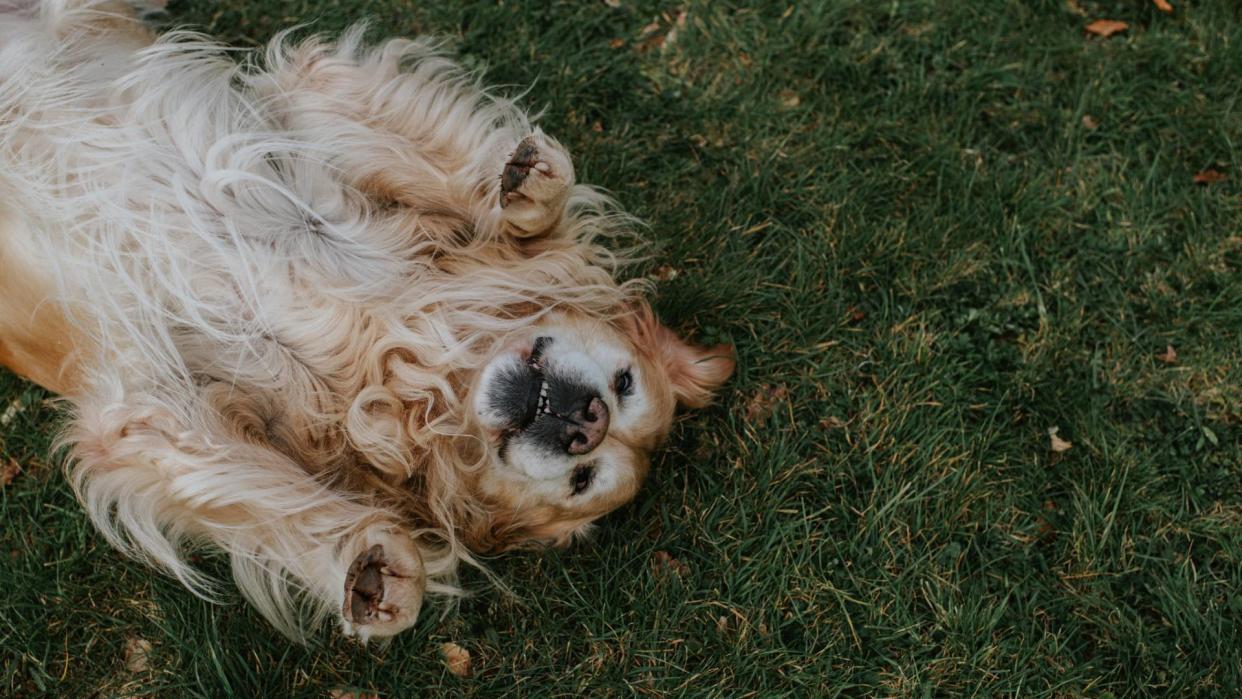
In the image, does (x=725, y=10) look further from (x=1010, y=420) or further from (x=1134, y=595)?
(x=1134, y=595)

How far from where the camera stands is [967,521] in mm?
3916

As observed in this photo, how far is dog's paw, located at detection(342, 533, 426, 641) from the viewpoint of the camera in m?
2.78

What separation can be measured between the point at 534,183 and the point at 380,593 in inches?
54.8

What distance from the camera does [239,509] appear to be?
3008 mm

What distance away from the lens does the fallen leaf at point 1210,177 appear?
4.43 meters

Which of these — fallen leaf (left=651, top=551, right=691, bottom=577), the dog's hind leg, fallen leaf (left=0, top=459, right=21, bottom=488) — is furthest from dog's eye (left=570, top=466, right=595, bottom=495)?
fallen leaf (left=0, top=459, right=21, bottom=488)

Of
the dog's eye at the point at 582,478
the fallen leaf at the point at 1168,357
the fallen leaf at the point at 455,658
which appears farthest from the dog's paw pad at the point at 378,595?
the fallen leaf at the point at 1168,357

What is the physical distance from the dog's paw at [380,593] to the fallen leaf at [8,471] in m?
2.01

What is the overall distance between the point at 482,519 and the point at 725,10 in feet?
8.81

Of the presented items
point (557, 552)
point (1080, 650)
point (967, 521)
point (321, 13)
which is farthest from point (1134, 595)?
point (321, 13)

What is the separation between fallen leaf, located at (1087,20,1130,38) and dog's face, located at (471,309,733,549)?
2.53 metres

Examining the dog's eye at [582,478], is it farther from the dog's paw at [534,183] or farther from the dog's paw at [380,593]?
the dog's paw at [534,183]

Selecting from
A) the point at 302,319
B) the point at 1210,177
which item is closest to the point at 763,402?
the point at 302,319

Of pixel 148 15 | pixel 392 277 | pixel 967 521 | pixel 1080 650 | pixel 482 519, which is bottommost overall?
pixel 1080 650
